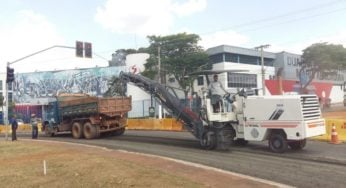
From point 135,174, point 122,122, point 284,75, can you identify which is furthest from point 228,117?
point 284,75

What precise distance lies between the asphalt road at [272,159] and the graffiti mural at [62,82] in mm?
51308

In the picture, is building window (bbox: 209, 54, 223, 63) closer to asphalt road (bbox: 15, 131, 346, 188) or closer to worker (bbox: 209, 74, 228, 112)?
asphalt road (bbox: 15, 131, 346, 188)

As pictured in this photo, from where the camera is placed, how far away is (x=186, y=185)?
10.5 m

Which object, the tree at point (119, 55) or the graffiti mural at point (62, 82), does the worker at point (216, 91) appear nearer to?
the graffiti mural at point (62, 82)

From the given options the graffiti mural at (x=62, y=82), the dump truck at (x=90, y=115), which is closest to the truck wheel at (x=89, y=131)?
the dump truck at (x=90, y=115)

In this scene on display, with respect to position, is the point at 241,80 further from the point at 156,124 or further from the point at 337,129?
the point at 337,129

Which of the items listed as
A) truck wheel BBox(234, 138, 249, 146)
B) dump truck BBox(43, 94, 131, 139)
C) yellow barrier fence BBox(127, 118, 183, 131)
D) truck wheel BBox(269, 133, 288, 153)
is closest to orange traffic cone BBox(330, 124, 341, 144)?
truck wheel BBox(269, 133, 288, 153)

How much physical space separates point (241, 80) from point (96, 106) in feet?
173

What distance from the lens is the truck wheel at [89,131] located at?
25.5 meters

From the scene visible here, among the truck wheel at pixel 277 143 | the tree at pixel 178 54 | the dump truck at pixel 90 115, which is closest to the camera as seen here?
the truck wheel at pixel 277 143

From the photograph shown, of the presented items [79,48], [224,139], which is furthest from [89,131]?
[224,139]

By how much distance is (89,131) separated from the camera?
25750mm

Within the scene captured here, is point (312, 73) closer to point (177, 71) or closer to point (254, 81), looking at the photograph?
point (254, 81)

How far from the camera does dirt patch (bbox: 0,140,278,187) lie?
10957 mm
